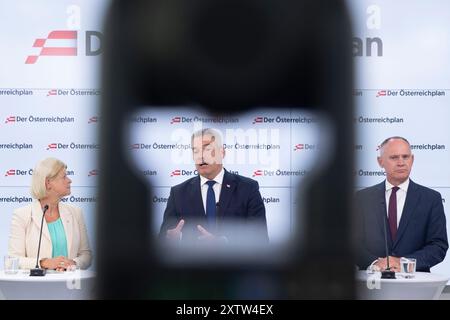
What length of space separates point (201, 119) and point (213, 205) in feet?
0.94

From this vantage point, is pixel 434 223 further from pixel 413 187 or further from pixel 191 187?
pixel 191 187

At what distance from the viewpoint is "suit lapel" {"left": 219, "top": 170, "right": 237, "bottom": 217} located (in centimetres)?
258

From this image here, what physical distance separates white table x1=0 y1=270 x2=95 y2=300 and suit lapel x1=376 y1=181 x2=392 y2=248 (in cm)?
101

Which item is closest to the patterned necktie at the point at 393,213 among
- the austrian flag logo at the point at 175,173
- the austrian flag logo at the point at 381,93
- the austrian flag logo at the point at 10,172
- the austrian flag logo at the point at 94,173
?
the austrian flag logo at the point at 381,93

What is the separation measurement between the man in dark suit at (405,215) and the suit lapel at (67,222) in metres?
1.04

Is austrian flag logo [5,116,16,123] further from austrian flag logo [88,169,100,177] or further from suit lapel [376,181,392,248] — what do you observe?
suit lapel [376,181,392,248]

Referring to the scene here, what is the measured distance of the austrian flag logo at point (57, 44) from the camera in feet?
8.80

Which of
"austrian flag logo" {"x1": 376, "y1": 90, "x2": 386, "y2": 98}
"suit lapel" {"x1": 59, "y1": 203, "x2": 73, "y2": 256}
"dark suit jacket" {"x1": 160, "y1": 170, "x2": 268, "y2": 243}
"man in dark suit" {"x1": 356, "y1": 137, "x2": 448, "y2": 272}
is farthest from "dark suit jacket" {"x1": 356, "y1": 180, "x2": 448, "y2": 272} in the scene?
"suit lapel" {"x1": 59, "y1": 203, "x2": 73, "y2": 256}

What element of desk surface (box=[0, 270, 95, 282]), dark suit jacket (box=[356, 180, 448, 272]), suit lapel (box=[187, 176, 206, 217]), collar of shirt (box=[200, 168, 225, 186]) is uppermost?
collar of shirt (box=[200, 168, 225, 186])

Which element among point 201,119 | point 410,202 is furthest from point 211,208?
point 410,202

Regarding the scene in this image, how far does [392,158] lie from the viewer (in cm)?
271

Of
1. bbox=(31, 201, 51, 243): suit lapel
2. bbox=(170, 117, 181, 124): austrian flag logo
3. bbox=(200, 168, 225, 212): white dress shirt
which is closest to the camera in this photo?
bbox=(170, 117, 181, 124): austrian flag logo
